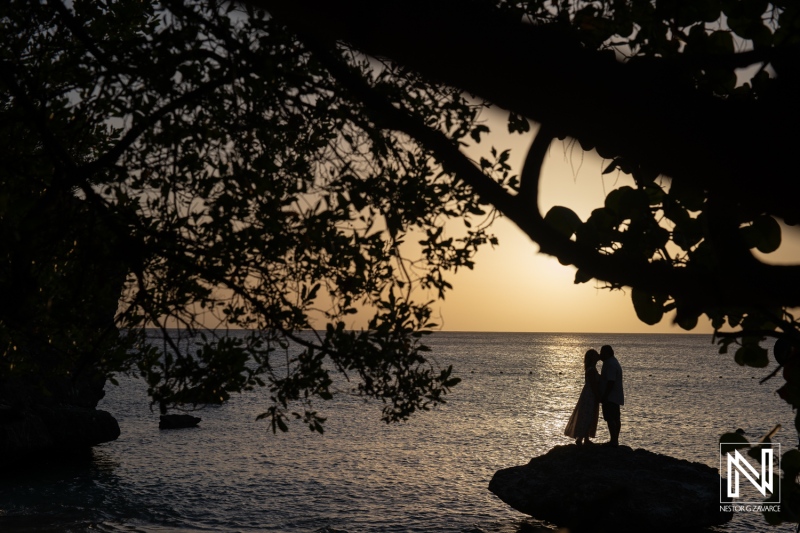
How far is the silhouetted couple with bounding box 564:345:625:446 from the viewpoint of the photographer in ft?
57.6

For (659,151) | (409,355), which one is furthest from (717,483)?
(659,151)

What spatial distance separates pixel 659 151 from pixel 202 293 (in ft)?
18.2

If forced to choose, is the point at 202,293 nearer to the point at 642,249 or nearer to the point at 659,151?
the point at 642,249

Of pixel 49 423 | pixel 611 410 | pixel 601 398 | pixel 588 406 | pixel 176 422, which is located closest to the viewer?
pixel 611 410

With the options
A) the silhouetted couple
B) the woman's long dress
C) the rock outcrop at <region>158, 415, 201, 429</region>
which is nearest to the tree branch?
the silhouetted couple

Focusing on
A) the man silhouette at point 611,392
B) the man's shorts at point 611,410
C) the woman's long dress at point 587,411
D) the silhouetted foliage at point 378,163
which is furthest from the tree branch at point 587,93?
the woman's long dress at point 587,411

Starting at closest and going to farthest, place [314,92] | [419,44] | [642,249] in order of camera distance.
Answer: [419,44] < [642,249] < [314,92]

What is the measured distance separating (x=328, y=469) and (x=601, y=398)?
13.5 meters

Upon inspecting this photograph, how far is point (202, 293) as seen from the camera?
22.3 ft

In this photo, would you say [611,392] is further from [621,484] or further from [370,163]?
[370,163]

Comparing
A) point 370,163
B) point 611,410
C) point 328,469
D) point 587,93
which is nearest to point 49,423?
point 328,469

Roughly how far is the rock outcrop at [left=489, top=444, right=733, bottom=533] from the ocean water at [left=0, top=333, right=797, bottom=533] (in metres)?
1.29

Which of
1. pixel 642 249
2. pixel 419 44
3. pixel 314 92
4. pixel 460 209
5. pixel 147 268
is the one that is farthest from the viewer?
pixel 460 209

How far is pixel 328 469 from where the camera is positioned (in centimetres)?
2769
